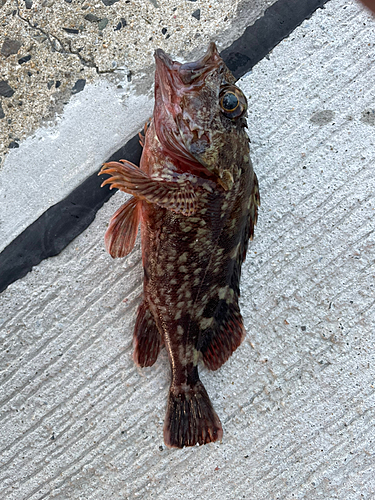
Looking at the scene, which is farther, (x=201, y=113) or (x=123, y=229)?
(x=123, y=229)

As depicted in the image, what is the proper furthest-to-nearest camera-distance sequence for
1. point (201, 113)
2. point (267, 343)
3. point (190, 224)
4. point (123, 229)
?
point (267, 343) → point (123, 229) → point (190, 224) → point (201, 113)

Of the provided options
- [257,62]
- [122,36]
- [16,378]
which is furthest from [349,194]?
[16,378]

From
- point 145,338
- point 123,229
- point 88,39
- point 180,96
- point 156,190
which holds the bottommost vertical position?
point 145,338

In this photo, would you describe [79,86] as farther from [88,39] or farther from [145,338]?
[145,338]

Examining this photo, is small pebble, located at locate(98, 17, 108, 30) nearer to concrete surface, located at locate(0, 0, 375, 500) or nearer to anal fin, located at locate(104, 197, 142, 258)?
concrete surface, located at locate(0, 0, 375, 500)

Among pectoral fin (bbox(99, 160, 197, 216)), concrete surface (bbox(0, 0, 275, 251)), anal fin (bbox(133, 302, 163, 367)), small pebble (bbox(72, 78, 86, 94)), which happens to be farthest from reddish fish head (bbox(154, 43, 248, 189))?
anal fin (bbox(133, 302, 163, 367))

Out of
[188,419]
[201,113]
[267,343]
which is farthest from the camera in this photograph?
[267,343]

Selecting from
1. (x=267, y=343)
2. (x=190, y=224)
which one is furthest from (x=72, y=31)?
(x=267, y=343)
